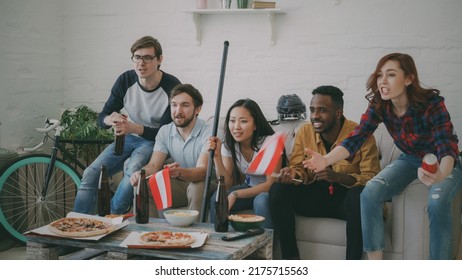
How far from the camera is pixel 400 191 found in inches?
101

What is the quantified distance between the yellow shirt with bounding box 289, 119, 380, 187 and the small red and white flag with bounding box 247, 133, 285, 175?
0.08 meters

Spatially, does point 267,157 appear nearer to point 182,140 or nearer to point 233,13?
point 182,140

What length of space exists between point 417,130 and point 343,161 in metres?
0.39

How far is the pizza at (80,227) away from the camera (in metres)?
2.19

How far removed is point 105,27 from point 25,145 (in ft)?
2.69

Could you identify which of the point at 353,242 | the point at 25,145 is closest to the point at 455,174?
the point at 353,242

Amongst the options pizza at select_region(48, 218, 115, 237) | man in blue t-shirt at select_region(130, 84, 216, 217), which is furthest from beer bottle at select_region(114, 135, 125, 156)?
pizza at select_region(48, 218, 115, 237)

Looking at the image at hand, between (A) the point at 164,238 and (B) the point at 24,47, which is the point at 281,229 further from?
(B) the point at 24,47

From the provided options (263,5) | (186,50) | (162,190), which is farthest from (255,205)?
(263,5)

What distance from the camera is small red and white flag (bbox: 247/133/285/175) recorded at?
2.88m

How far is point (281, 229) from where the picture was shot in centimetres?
272

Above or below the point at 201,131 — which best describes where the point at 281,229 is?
below

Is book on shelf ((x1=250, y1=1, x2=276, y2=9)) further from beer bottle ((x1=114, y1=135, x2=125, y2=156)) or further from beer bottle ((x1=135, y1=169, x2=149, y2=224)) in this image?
beer bottle ((x1=135, y1=169, x2=149, y2=224))
